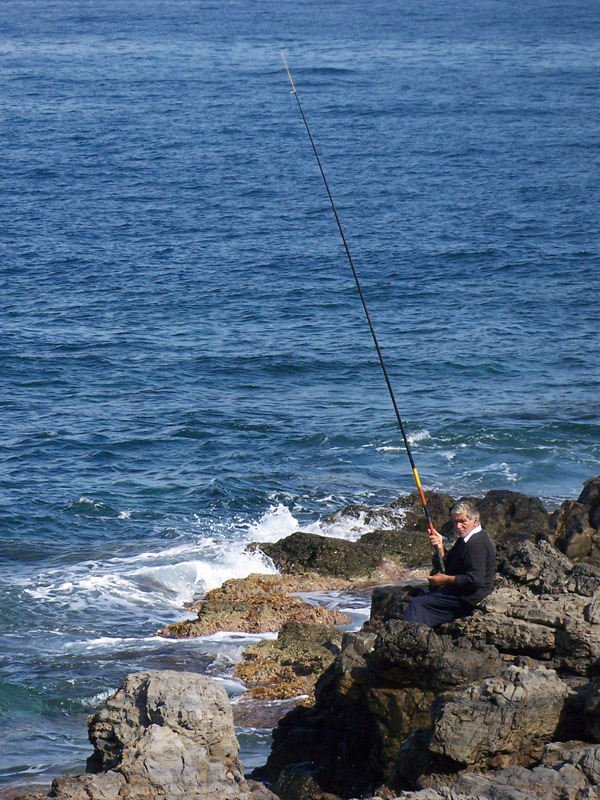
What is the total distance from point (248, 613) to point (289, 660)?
211cm

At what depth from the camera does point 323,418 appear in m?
24.7

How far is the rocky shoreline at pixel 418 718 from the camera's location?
6949mm

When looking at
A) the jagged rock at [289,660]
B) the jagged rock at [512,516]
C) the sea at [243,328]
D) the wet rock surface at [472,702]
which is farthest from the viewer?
the sea at [243,328]

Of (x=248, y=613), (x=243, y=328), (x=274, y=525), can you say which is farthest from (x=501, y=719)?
(x=243, y=328)

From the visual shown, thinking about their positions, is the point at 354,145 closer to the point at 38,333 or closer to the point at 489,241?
the point at 489,241

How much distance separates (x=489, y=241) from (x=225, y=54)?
4006 cm

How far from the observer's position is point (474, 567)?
806 cm

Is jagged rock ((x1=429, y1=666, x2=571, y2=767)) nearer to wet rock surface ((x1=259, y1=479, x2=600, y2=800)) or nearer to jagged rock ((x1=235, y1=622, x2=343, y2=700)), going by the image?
wet rock surface ((x1=259, y1=479, x2=600, y2=800))

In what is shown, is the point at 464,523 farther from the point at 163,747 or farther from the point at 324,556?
the point at 324,556

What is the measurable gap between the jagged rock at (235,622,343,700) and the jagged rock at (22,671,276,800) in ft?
15.1

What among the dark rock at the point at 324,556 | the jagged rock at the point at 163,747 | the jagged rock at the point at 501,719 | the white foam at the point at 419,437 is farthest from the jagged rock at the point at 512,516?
the jagged rock at the point at 163,747

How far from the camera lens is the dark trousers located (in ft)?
27.1

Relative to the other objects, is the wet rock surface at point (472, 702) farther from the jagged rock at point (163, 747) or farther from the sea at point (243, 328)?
the sea at point (243, 328)

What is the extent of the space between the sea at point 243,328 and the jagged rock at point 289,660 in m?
0.33
